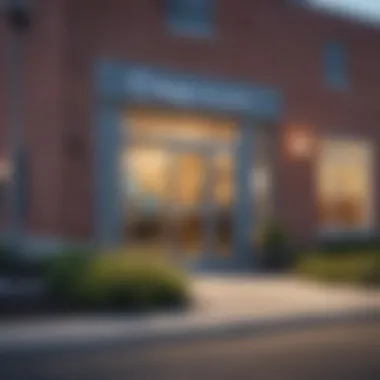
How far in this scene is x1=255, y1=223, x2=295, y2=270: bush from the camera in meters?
22.4

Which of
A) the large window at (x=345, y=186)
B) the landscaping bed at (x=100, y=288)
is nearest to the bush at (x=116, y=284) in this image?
the landscaping bed at (x=100, y=288)

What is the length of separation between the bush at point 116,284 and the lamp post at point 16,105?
4846mm

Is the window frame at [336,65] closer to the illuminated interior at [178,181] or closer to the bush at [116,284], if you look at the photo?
the illuminated interior at [178,181]

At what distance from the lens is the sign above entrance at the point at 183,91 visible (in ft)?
67.1

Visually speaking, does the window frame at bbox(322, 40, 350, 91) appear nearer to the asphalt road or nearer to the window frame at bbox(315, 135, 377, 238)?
the window frame at bbox(315, 135, 377, 238)

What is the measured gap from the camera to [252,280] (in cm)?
1978

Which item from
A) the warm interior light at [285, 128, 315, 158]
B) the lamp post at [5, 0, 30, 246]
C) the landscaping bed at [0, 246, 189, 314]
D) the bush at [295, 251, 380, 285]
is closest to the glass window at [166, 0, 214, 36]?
the lamp post at [5, 0, 30, 246]

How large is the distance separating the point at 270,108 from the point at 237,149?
1382 millimetres

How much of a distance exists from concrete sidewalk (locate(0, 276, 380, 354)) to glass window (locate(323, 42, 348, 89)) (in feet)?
26.3

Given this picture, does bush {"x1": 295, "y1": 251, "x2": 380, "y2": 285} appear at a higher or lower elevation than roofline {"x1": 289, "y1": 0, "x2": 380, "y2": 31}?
lower

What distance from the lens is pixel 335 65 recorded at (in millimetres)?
25250

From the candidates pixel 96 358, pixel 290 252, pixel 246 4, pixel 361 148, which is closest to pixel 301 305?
pixel 96 358

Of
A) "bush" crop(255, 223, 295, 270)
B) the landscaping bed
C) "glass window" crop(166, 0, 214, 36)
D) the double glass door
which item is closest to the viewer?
the landscaping bed

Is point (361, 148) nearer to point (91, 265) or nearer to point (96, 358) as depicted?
point (91, 265)
